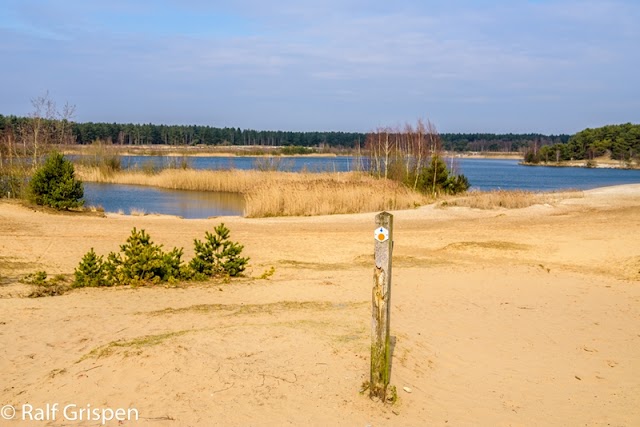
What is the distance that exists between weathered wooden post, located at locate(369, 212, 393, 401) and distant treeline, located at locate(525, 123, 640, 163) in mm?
116667

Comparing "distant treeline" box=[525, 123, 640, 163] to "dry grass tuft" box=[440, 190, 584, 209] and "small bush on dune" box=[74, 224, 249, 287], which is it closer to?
"dry grass tuft" box=[440, 190, 584, 209]

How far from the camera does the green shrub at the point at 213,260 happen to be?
11594 mm

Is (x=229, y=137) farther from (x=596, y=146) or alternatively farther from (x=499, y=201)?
(x=499, y=201)

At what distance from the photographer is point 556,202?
1146 inches

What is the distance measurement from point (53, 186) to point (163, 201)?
11407 mm

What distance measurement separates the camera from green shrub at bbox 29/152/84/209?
2305 centimetres

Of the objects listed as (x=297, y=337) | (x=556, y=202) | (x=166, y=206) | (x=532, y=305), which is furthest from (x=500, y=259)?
(x=166, y=206)

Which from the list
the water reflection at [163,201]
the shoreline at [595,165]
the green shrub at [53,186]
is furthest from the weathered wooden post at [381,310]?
the shoreline at [595,165]

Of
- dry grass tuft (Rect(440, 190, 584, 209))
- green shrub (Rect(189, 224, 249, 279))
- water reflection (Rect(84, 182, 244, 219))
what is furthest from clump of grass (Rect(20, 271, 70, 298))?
dry grass tuft (Rect(440, 190, 584, 209))

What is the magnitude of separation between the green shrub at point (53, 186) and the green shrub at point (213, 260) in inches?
508

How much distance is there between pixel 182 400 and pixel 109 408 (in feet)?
2.00

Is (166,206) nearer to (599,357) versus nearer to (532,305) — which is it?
(532,305)

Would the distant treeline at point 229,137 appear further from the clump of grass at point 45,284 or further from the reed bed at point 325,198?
the clump of grass at point 45,284

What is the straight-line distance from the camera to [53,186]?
23188mm
